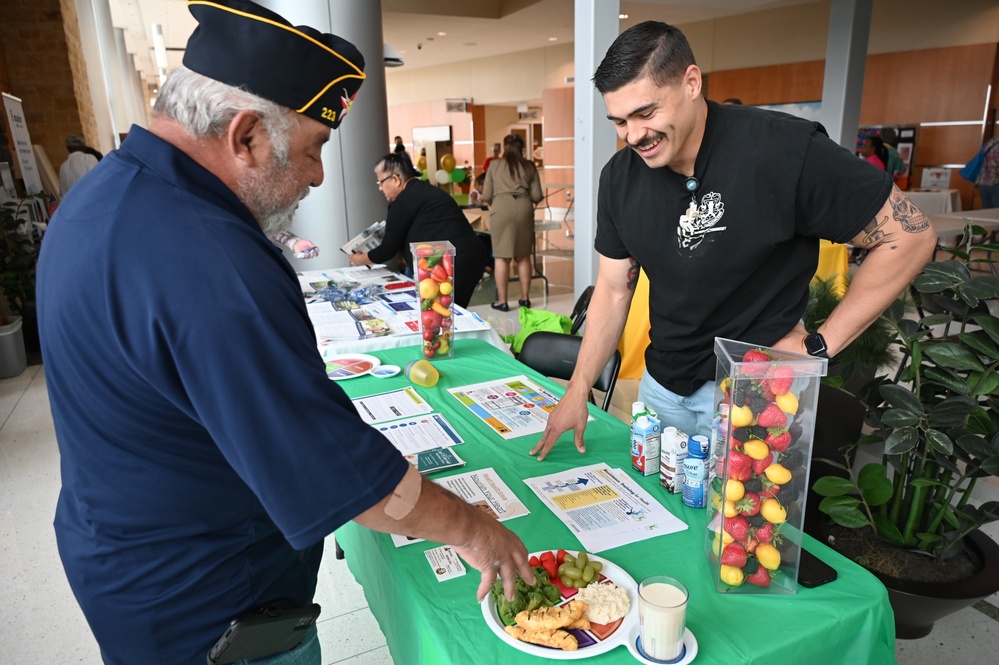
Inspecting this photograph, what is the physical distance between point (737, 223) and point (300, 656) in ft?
3.94

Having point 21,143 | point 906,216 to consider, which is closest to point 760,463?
point 906,216

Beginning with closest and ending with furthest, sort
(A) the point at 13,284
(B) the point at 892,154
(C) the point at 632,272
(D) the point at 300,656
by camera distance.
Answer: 1. (D) the point at 300,656
2. (C) the point at 632,272
3. (A) the point at 13,284
4. (B) the point at 892,154

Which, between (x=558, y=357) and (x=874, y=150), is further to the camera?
(x=874, y=150)

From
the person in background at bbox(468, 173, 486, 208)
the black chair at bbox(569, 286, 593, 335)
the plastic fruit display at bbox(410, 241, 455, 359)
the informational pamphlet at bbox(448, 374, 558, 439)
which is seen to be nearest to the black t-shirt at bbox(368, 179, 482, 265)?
the black chair at bbox(569, 286, 593, 335)

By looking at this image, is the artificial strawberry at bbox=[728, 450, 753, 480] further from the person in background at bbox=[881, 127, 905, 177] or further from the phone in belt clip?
the person in background at bbox=[881, 127, 905, 177]

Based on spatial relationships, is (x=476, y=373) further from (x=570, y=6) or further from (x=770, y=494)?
(x=570, y=6)

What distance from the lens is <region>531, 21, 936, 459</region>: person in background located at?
1312mm

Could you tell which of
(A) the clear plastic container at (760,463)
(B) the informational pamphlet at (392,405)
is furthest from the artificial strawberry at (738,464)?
(B) the informational pamphlet at (392,405)

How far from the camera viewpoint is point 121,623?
895 millimetres

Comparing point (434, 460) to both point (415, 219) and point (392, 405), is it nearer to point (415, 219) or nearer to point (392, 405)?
point (392, 405)

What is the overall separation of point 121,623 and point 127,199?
1.98 ft

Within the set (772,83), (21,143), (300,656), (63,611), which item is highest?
(772,83)

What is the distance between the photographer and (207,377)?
2.23ft

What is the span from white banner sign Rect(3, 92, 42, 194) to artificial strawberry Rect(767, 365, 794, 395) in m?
6.82
